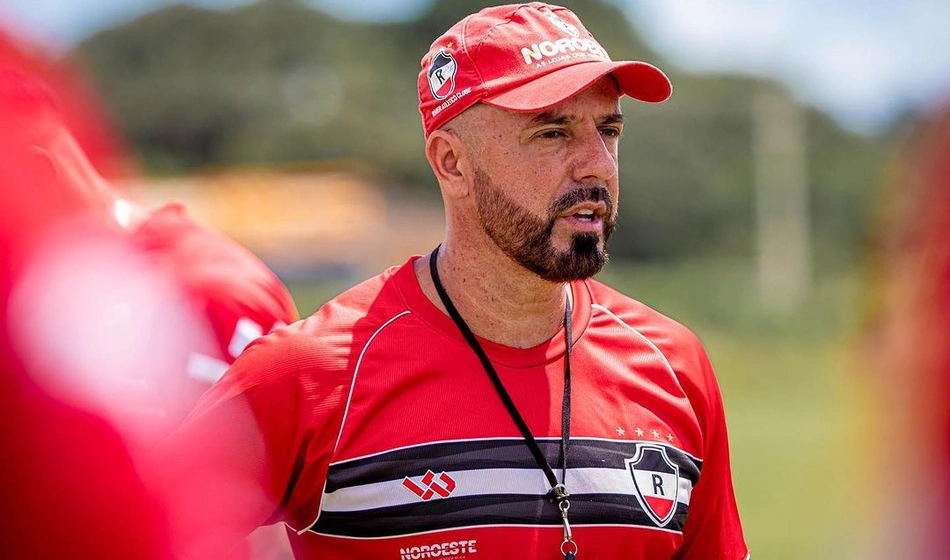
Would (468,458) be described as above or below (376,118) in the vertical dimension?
above

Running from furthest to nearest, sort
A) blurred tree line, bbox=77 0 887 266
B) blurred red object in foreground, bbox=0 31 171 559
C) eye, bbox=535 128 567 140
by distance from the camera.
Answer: blurred tree line, bbox=77 0 887 266 < eye, bbox=535 128 567 140 < blurred red object in foreground, bbox=0 31 171 559

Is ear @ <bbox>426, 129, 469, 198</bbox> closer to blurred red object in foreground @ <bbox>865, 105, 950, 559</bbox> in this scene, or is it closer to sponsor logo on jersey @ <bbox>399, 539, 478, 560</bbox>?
sponsor logo on jersey @ <bbox>399, 539, 478, 560</bbox>

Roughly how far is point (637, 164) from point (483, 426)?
41765mm

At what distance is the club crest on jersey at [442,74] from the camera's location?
3209 mm

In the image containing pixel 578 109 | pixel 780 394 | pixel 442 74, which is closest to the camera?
pixel 578 109

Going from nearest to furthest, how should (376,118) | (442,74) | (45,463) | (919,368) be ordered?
1. (45,463)
2. (919,368)
3. (442,74)
4. (376,118)

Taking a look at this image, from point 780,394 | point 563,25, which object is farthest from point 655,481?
point 780,394

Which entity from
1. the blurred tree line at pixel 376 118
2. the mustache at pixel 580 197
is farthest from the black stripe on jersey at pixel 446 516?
the blurred tree line at pixel 376 118

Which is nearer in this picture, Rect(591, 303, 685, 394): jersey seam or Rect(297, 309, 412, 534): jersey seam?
Rect(297, 309, 412, 534): jersey seam

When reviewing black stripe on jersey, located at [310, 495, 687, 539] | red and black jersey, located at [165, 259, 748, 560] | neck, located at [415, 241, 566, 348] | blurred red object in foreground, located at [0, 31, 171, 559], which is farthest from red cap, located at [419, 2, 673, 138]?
blurred red object in foreground, located at [0, 31, 171, 559]

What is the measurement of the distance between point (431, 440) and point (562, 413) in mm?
329

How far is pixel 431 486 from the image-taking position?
2881 mm

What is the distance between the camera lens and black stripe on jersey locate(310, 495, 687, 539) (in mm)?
2863

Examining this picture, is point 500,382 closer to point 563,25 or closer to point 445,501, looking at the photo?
→ point 445,501
